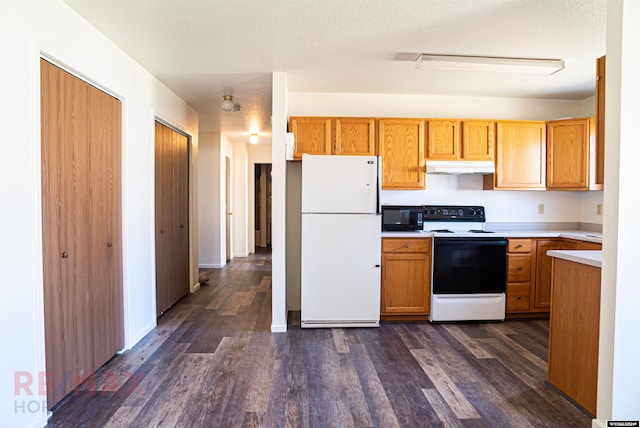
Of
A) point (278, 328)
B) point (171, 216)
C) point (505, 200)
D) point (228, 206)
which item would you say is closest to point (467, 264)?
point (505, 200)

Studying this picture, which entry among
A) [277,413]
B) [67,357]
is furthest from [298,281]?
[67,357]

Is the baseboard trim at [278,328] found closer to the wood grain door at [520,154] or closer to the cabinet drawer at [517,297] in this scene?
the cabinet drawer at [517,297]

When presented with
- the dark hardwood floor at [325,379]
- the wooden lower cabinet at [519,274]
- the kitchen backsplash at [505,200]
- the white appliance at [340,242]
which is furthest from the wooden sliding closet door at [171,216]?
the wooden lower cabinet at [519,274]

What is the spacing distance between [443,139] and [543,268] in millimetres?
1644

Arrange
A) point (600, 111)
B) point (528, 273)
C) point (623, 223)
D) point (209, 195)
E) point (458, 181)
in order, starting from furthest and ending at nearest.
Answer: point (209, 195)
point (458, 181)
point (528, 273)
point (600, 111)
point (623, 223)

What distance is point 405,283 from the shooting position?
3.48 metres

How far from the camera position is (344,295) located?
3.34 meters

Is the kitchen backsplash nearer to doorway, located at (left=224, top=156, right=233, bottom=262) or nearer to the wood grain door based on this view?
the wood grain door

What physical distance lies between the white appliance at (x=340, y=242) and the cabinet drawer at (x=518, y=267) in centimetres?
135

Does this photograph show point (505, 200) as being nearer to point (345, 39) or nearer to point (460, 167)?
point (460, 167)

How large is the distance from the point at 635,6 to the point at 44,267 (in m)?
3.21

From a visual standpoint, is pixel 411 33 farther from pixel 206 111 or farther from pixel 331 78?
pixel 206 111

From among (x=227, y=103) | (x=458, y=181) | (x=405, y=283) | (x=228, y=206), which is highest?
(x=227, y=103)

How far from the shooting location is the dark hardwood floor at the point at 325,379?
6.42 ft
